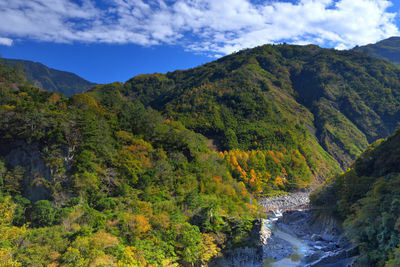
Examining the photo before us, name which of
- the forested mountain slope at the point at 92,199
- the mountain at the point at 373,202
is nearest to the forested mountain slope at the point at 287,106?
the mountain at the point at 373,202

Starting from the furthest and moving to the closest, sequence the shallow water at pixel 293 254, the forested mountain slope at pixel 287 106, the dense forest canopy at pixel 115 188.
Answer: the forested mountain slope at pixel 287 106 < the shallow water at pixel 293 254 < the dense forest canopy at pixel 115 188

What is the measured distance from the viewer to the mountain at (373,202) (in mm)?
20781

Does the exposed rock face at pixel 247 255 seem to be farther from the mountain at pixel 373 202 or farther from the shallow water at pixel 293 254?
the mountain at pixel 373 202

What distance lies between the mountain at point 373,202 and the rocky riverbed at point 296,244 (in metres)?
2.35

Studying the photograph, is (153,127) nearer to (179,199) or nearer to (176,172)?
(176,172)

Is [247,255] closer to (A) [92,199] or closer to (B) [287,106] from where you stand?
(A) [92,199]

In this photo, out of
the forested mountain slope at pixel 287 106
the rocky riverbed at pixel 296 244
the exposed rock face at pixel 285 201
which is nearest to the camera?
the rocky riverbed at pixel 296 244

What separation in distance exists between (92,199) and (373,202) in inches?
1097

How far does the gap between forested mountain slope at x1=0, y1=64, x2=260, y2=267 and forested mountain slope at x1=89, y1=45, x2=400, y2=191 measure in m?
34.9

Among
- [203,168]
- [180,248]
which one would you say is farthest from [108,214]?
[203,168]

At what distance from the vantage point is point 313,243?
34.9 m

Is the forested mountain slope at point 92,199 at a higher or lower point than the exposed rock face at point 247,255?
higher

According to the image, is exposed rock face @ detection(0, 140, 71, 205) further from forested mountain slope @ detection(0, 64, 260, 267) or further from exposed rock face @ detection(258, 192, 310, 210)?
exposed rock face @ detection(258, 192, 310, 210)

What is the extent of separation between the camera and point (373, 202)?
25141 millimetres
